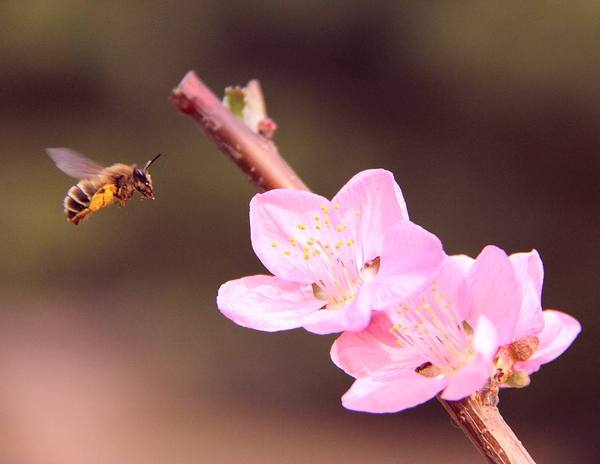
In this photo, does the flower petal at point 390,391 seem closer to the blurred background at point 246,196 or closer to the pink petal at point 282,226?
the pink petal at point 282,226

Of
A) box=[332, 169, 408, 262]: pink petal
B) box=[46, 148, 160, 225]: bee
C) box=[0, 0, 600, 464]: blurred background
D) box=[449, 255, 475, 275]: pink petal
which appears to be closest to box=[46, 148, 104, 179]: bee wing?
box=[46, 148, 160, 225]: bee

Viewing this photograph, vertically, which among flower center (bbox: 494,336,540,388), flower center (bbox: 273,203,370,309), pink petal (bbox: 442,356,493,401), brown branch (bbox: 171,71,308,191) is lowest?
pink petal (bbox: 442,356,493,401)

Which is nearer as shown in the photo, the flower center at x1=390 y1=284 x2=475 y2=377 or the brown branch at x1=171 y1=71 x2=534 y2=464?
the flower center at x1=390 y1=284 x2=475 y2=377

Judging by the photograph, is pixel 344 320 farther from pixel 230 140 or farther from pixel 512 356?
pixel 230 140

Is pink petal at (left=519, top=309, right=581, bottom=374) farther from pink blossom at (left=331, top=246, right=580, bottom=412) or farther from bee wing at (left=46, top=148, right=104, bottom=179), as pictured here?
bee wing at (left=46, top=148, right=104, bottom=179)

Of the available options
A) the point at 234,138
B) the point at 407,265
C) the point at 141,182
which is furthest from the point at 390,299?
the point at 141,182

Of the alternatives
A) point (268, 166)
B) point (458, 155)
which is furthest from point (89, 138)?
point (268, 166)

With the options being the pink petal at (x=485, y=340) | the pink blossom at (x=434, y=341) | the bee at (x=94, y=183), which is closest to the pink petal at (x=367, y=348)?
the pink blossom at (x=434, y=341)
